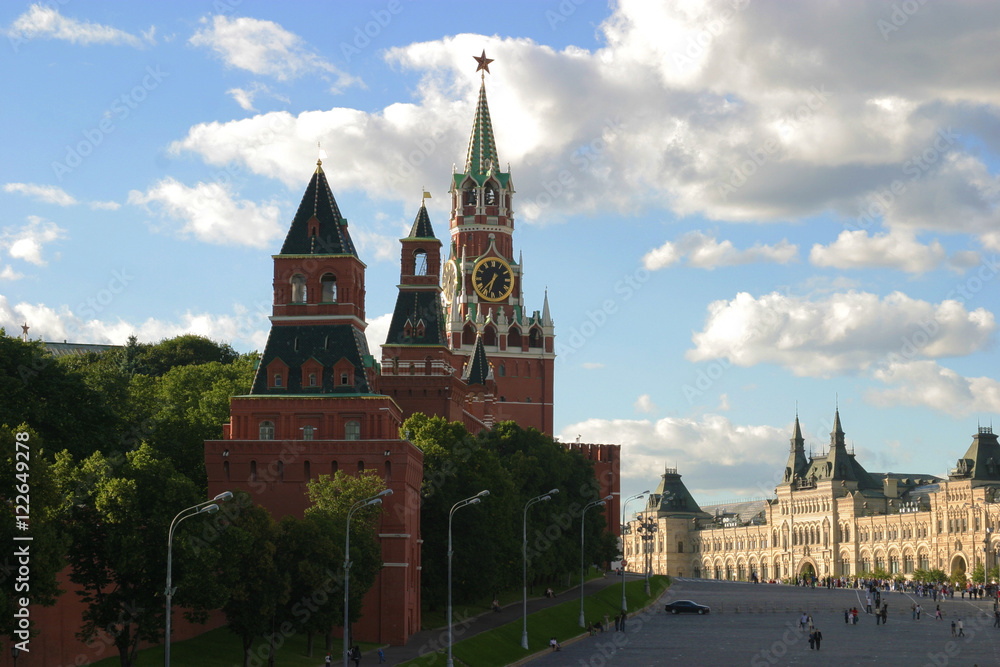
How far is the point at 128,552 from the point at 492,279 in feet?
367

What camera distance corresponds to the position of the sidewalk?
69275mm

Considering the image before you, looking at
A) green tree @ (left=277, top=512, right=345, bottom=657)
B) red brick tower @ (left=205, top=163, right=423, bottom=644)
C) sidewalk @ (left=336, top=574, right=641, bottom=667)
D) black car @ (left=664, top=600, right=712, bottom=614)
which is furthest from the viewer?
black car @ (left=664, top=600, right=712, bottom=614)

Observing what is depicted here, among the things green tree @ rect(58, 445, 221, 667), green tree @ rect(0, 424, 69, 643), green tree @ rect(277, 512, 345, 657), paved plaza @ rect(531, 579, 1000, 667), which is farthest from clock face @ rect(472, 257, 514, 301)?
green tree @ rect(0, 424, 69, 643)

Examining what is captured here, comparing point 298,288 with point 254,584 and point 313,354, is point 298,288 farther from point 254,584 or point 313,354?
point 254,584

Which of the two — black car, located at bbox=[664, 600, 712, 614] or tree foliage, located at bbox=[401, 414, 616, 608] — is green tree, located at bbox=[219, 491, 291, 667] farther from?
black car, located at bbox=[664, 600, 712, 614]

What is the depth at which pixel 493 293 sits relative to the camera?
164875mm

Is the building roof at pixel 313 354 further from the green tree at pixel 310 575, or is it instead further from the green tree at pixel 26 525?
the green tree at pixel 26 525

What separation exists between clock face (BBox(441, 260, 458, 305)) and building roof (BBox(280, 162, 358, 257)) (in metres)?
81.9

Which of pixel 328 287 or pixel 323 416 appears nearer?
pixel 323 416

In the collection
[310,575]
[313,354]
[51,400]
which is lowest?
[310,575]

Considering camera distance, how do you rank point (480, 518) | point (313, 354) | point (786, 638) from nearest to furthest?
point (313, 354) < point (480, 518) < point (786, 638)

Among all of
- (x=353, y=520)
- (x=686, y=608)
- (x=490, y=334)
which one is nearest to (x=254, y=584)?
(x=353, y=520)

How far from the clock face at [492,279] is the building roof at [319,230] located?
80.4 m

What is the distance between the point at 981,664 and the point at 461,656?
81.1ft
